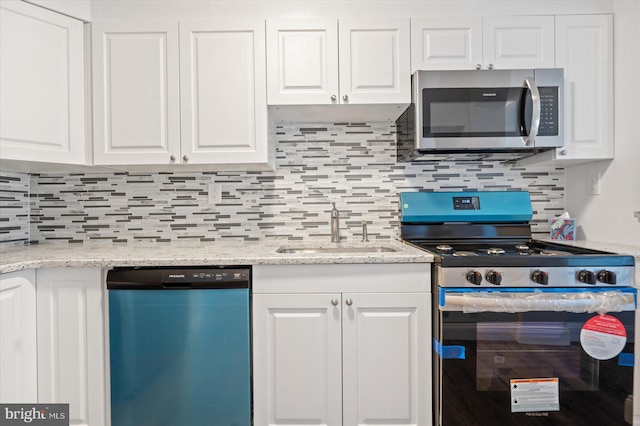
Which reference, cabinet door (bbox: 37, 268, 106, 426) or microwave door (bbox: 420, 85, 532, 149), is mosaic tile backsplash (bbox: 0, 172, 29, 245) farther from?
microwave door (bbox: 420, 85, 532, 149)

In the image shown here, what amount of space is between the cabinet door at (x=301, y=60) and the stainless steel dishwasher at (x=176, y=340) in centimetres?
97

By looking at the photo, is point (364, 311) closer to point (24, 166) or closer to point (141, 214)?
point (141, 214)

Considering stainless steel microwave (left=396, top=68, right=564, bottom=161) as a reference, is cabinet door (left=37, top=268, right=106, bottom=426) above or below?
below

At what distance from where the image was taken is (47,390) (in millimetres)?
1597

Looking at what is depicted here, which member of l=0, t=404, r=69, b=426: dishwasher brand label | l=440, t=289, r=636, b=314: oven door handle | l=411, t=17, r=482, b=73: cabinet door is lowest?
l=0, t=404, r=69, b=426: dishwasher brand label

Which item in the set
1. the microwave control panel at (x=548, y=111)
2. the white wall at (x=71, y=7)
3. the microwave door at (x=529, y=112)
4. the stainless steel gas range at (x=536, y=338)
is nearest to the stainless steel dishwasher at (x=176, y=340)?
the stainless steel gas range at (x=536, y=338)

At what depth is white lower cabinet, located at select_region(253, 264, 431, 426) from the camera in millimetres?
1602

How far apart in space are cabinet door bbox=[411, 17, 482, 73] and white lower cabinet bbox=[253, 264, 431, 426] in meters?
1.07

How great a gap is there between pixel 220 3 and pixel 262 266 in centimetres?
140

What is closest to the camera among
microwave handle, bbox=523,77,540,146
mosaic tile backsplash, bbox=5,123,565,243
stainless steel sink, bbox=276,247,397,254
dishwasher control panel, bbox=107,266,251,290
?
dishwasher control panel, bbox=107,266,251,290

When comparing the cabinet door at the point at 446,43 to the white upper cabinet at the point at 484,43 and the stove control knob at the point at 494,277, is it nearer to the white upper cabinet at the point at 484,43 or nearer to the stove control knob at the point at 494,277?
the white upper cabinet at the point at 484,43

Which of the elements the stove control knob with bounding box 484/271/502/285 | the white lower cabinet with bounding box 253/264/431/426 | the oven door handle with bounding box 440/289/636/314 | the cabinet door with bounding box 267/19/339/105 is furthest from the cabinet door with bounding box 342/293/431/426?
the cabinet door with bounding box 267/19/339/105

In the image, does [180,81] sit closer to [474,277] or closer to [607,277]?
[474,277]

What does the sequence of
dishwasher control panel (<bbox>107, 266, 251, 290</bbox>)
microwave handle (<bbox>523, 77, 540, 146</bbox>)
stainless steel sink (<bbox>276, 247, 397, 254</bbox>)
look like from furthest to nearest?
1. stainless steel sink (<bbox>276, 247, 397, 254</bbox>)
2. microwave handle (<bbox>523, 77, 540, 146</bbox>)
3. dishwasher control panel (<bbox>107, 266, 251, 290</bbox>)
